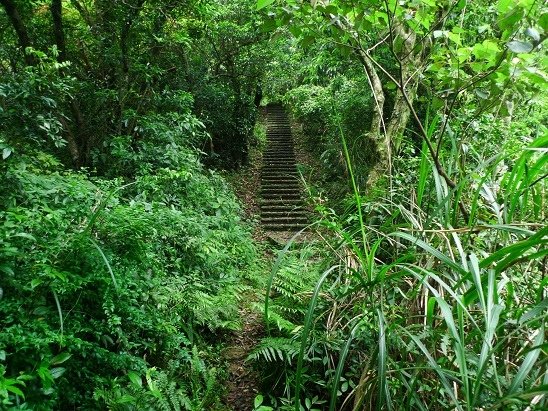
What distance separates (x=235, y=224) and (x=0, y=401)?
4.20 meters

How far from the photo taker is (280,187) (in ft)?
27.8

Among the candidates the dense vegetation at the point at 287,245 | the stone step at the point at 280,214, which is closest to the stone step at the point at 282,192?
the stone step at the point at 280,214

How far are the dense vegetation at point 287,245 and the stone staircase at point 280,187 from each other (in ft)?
6.06

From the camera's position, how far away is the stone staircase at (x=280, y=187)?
7043mm

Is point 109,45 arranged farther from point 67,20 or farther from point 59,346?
point 59,346

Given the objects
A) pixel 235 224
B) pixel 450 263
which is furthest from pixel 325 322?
pixel 235 224

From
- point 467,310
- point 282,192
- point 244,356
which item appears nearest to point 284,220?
point 282,192

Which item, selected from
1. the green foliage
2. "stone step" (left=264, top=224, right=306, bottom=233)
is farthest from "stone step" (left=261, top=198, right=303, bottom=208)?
the green foliage

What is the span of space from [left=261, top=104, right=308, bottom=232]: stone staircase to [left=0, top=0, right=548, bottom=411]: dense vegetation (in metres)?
1.85

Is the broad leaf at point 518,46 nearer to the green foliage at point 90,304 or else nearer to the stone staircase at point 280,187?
the green foliage at point 90,304

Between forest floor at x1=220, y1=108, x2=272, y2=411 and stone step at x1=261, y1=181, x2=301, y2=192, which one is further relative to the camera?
stone step at x1=261, y1=181, x2=301, y2=192

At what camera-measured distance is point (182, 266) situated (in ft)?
10.8

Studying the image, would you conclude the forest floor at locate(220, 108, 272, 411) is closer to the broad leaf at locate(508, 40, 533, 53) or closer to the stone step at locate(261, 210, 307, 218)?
the stone step at locate(261, 210, 307, 218)

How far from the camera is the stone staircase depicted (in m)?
7.04
